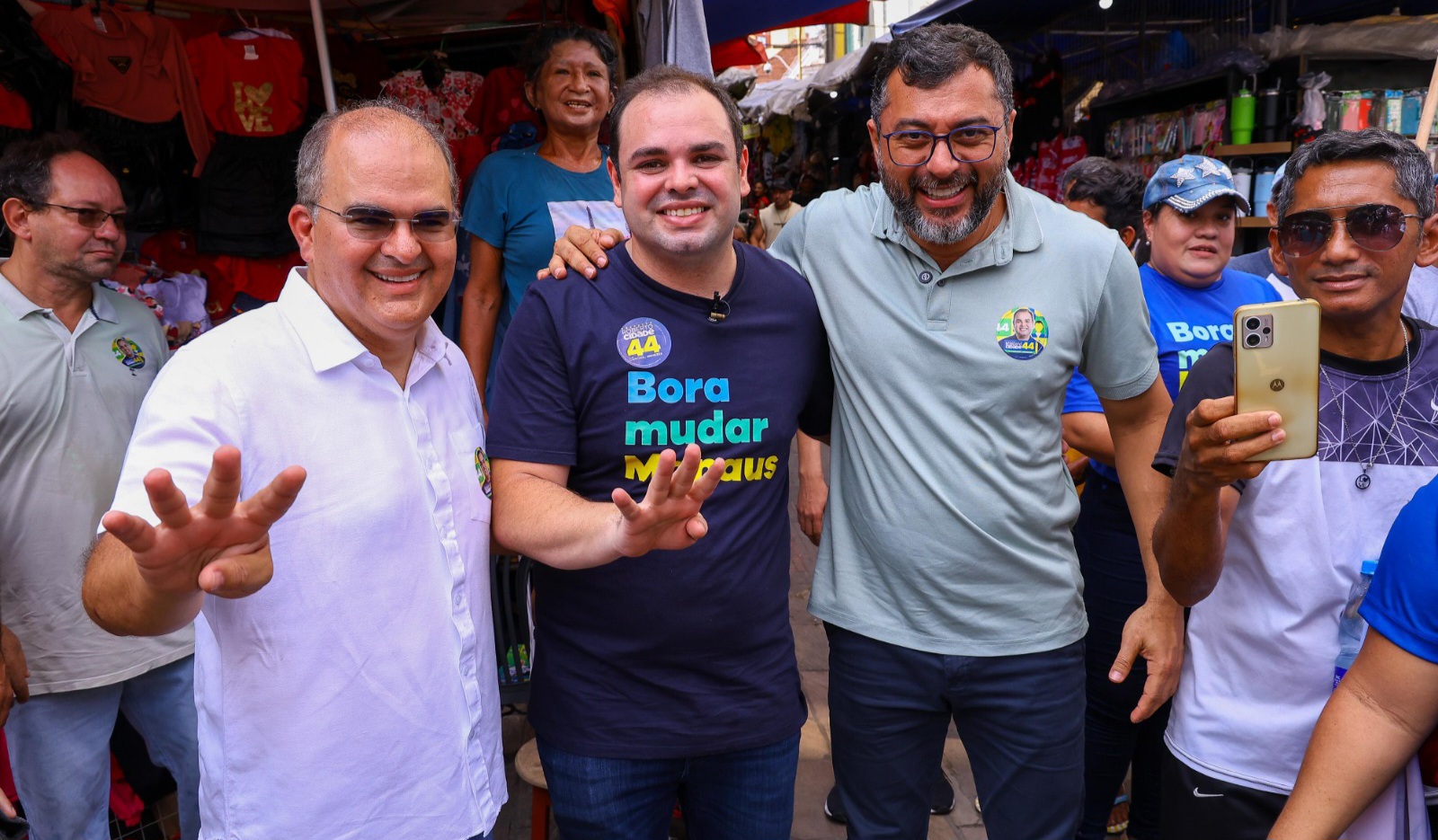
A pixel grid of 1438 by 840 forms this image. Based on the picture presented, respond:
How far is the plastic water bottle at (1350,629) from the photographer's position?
1831 mm

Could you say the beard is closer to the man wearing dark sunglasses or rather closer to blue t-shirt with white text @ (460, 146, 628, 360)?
the man wearing dark sunglasses

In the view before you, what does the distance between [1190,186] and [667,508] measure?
98.4 inches

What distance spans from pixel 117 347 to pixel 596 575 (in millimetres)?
1889

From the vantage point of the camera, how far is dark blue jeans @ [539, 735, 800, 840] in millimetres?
1944

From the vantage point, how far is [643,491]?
1.95 meters

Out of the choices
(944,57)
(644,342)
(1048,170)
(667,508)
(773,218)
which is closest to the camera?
(667,508)

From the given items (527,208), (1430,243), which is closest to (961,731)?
(1430,243)

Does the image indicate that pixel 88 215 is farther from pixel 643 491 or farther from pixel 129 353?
pixel 643 491

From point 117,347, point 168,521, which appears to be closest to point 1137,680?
point 168,521

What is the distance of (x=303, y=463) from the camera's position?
1.62m

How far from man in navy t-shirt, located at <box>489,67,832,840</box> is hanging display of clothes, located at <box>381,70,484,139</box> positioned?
107 inches

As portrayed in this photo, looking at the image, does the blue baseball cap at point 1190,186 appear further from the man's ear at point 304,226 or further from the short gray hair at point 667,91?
the man's ear at point 304,226

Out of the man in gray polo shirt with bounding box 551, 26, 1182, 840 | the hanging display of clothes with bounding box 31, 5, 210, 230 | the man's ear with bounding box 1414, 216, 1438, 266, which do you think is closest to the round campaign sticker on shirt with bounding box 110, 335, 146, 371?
the hanging display of clothes with bounding box 31, 5, 210, 230

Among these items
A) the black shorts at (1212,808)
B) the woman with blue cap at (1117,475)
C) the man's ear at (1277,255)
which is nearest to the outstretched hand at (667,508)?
the black shorts at (1212,808)
